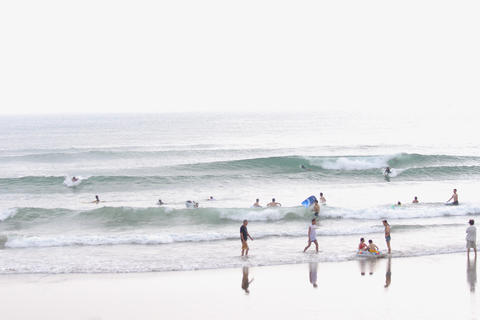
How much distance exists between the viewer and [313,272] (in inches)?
515

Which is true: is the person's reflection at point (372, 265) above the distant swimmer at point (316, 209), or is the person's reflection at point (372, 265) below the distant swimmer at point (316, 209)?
below

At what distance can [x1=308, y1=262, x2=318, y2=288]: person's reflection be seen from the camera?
12203 mm

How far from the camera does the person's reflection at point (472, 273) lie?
1181 centimetres

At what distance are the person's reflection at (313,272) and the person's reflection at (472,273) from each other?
3694 millimetres

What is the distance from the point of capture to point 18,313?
1077 cm

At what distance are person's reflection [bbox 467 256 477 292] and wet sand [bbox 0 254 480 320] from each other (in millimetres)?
23

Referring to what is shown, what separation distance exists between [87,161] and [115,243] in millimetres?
28290

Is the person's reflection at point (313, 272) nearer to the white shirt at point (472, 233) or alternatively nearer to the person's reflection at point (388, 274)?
the person's reflection at point (388, 274)

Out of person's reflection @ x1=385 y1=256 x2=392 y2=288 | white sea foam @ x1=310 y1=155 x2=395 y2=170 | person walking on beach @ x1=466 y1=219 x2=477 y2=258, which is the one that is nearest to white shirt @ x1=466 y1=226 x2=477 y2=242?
person walking on beach @ x1=466 y1=219 x2=477 y2=258

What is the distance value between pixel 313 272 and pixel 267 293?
2.08 metres

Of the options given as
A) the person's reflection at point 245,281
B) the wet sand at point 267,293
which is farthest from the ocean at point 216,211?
the wet sand at point 267,293

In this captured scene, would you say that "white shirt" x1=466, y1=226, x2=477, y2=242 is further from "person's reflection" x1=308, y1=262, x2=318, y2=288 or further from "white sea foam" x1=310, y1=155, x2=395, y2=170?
"white sea foam" x1=310, y1=155, x2=395, y2=170

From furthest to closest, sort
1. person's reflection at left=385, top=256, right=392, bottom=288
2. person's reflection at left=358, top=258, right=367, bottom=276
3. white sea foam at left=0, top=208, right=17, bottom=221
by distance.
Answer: white sea foam at left=0, top=208, right=17, bottom=221 → person's reflection at left=358, top=258, right=367, bottom=276 → person's reflection at left=385, top=256, right=392, bottom=288

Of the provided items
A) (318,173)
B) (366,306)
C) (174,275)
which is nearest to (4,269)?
(174,275)
